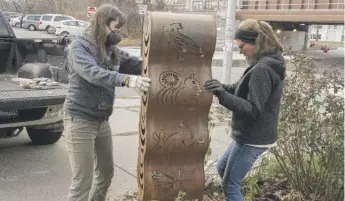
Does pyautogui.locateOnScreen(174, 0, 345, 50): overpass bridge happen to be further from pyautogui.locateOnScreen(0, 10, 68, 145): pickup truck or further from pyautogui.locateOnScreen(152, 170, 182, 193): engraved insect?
pyautogui.locateOnScreen(152, 170, 182, 193): engraved insect

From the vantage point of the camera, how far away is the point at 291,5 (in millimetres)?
33469

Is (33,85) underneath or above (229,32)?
underneath

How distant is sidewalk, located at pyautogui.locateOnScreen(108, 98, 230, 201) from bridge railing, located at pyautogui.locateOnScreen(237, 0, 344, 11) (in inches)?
939

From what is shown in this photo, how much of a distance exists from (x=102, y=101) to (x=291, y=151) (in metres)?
1.65

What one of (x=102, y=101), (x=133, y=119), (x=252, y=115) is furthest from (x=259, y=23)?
(x=133, y=119)

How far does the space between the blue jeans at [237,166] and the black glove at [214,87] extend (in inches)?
16.7

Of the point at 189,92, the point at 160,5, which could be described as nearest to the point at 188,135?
the point at 189,92

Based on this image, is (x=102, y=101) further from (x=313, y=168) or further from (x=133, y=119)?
(x=133, y=119)

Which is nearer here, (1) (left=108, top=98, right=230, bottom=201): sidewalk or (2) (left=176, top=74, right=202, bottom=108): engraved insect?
(2) (left=176, top=74, right=202, bottom=108): engraved insect

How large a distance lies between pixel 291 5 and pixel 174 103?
31939 mm

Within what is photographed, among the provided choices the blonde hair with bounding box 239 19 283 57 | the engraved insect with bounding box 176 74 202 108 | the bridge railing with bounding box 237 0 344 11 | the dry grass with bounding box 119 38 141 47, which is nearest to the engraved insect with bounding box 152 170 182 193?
the engraved insect with bounding box 176 74 202 108

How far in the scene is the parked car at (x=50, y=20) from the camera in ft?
125

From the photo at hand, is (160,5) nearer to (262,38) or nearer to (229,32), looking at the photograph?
(229,32)

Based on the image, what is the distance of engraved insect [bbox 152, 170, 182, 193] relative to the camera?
346cm
